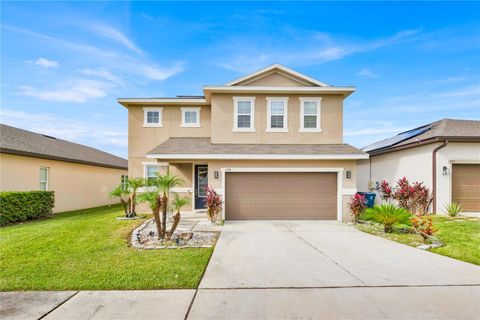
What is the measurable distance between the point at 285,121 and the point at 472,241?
812 cm

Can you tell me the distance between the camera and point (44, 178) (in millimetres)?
13344

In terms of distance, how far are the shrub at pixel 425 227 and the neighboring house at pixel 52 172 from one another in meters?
15.9

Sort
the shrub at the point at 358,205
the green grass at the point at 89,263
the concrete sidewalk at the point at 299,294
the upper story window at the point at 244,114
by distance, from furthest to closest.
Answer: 1. the upper story window at the point at 244,114
2. the shrub at the point at 358,205
3. the green grass at the point at 89,263
4. the concrete sidewalk at the point at 299,294

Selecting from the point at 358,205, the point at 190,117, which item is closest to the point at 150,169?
the point at 190,117

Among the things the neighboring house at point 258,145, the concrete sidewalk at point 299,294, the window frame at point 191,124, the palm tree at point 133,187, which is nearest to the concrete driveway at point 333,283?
the concrete sidewalk at point 299,294

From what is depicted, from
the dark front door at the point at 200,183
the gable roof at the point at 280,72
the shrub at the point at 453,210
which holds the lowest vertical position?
the shrub at the point at 453,210

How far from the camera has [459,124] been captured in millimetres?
13391

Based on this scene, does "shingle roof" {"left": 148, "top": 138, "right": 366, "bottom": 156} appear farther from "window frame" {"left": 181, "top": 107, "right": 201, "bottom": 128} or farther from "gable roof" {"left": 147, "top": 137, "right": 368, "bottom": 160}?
"window frame" {"left": 181, "top": 107, "right": 201, "bottom": 128}

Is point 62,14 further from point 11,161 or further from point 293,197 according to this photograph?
point 293,197

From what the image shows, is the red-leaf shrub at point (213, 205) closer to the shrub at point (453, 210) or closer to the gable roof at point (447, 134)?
the shrub at point (453, 210)

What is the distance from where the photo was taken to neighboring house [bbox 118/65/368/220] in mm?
11250

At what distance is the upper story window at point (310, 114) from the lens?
41.2 ft

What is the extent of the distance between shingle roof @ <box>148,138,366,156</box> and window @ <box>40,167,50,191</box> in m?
6.68

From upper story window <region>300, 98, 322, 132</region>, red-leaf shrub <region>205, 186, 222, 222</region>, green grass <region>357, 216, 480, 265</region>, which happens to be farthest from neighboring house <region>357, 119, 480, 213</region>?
red-leaf shrub <region>205, 186, 222, 222</region>
